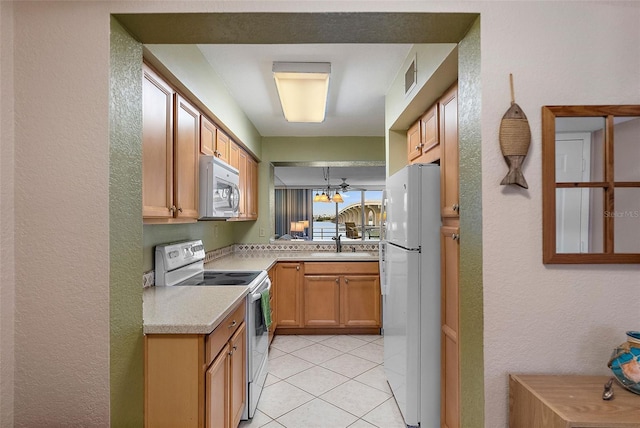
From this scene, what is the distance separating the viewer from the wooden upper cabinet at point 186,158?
2.01 m

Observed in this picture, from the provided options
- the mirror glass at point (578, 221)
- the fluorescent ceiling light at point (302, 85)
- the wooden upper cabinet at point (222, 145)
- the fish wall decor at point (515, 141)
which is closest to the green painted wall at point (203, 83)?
the wooden upper cabinet at point (222, 145)

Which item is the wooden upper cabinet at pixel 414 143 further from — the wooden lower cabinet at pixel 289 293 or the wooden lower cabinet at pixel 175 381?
the wooden lower cabinet at pixel 175 381

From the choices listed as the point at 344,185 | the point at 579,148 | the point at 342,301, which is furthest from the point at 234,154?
the point at 344,185

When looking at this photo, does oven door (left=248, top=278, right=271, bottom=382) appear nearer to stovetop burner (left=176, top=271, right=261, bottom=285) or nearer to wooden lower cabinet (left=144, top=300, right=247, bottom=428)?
stovetop burner (left=176, top=271, right=261, bottom=285)

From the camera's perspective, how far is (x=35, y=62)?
1.22 meters

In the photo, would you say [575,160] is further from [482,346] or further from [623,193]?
[482,346]

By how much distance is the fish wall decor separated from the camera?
1.20m

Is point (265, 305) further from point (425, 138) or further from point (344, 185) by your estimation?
point (344, 185)

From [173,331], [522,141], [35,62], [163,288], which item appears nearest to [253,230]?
[163,288]

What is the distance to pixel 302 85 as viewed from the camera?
2590 mm

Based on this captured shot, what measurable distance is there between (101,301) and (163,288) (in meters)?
0.99

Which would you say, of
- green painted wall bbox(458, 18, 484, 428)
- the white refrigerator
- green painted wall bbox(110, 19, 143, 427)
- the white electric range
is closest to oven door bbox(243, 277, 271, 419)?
the white electric range

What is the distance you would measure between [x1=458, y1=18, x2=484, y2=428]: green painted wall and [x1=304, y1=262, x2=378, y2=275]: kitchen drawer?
246 cm

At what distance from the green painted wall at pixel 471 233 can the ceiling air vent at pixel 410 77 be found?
78 cm
